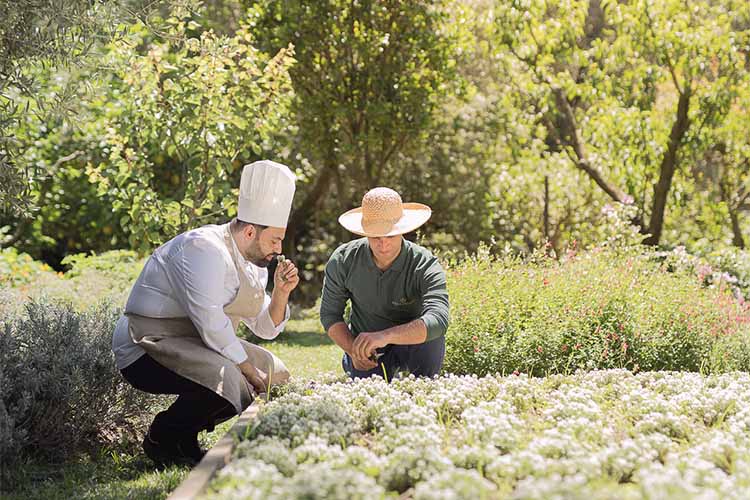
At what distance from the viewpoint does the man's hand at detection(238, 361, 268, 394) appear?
404cm

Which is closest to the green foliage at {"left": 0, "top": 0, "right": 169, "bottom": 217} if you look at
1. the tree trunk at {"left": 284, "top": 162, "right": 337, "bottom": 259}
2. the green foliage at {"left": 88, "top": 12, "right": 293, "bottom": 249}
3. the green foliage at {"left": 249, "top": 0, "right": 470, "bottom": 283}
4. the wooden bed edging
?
the green foliage at {"left": 88, "top": 12, "right": 293, "bottom": 249}

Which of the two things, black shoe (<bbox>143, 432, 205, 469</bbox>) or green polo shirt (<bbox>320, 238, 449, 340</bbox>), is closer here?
black shoe (<bbox>143, 432, 205, 469</bbox>)

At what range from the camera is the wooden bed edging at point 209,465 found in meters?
2.63

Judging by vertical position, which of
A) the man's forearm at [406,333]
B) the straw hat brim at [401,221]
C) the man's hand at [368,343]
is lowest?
the man's hand at [368,343]

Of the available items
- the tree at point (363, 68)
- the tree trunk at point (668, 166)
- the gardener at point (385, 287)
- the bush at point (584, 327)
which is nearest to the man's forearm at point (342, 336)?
the gardener at point (385, 287)

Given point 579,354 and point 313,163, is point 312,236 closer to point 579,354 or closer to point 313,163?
point 313,163

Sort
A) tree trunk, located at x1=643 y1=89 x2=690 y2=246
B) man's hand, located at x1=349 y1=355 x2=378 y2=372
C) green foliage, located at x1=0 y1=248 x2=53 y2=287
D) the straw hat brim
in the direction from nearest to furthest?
man's hand, located at x1=349 y1=355 x2=378 y2=372, the straw hat brim, green foliage, located at x1=0 y1=248 x2=53 y2=287, tree trunk, located at x1=643 y1=89 x2=690 y2=246

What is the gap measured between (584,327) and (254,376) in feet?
7.72

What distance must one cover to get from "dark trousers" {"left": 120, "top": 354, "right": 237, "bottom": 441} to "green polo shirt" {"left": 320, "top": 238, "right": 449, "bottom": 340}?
0.92m

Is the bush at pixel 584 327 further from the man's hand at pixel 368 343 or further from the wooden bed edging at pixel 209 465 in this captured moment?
the wooden bed edging at pixel 209 465

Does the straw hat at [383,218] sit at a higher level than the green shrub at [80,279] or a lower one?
higher

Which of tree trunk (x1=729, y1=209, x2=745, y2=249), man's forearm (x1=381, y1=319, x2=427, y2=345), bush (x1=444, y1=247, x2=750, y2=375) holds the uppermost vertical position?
man's forearm (x1=381, y1=319, x2=427, y2=345)

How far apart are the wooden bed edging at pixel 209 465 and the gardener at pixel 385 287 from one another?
97cm

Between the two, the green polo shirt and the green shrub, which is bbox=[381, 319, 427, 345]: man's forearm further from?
the green shrub
